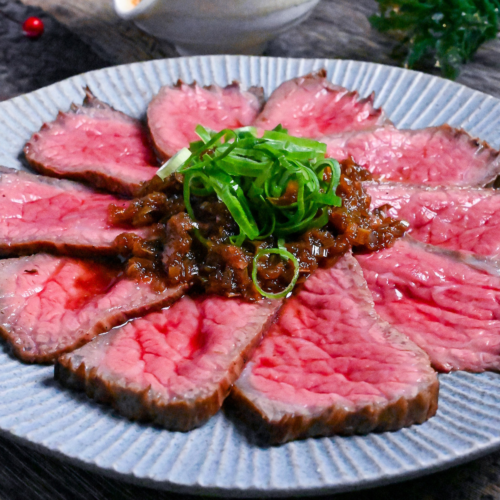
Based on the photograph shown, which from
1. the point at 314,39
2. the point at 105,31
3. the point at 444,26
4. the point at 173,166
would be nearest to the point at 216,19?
the point at 314,39

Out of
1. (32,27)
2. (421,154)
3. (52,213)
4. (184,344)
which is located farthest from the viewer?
(32,27)

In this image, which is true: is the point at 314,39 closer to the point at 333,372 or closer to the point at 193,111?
the point at 193,111

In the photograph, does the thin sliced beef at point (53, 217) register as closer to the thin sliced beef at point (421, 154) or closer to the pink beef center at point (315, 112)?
the pink beef center at point (315, 112)

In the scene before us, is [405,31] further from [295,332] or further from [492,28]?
[295,332]

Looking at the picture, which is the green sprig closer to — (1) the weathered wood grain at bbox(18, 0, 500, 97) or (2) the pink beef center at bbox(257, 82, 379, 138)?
(1) the weathered wood grain at bbox(18, 0, 500, 97)

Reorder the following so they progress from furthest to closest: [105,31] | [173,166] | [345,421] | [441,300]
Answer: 1. [105,31]
2. [173,166]
3. [441,300]
4. [345,421]

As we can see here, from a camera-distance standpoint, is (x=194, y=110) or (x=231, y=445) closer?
(x=231, y=445)
